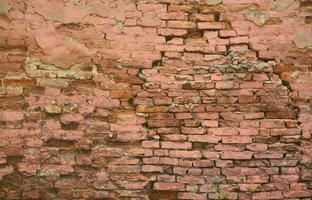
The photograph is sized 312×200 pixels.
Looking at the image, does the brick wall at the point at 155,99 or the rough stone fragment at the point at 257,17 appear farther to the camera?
the rough stone fragment at the point at 257,17

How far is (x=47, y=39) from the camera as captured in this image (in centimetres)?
299

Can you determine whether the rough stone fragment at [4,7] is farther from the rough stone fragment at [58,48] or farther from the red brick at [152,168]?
the red brick at [152,168]

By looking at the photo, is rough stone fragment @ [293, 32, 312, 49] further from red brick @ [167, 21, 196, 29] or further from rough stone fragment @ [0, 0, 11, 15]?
rough stone fragment @ [0, 0, 11, 15]

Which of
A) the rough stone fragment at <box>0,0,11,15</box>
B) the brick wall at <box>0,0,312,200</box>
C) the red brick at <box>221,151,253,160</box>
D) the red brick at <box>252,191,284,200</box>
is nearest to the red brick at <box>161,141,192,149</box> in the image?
the brick wall at <box>0,0,312,200</box>

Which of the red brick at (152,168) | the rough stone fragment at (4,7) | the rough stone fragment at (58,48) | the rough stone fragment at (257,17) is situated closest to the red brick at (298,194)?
the red brick at (152,168)

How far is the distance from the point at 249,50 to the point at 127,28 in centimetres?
103

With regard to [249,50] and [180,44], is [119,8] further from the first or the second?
[249,50]

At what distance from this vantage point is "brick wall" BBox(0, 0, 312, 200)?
9.62 feet

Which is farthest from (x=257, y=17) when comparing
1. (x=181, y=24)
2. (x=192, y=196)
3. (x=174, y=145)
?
(x=192, y=196)

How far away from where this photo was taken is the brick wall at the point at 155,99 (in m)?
2.93

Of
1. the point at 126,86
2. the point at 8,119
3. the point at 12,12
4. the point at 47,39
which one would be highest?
the point at 12,12

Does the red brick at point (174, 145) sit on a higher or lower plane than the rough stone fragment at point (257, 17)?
lower

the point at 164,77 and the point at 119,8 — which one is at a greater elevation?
the point at 119,8

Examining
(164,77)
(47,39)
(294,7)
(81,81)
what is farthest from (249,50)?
(47,39)
